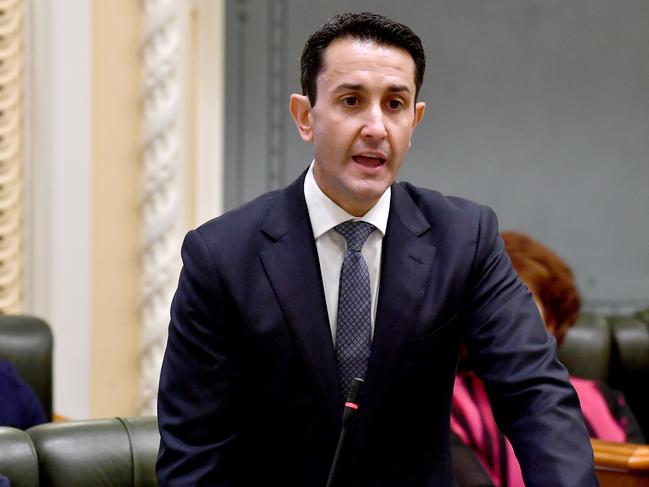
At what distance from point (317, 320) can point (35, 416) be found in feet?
3.10

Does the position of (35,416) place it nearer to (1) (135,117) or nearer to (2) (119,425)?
(2) (119,425)

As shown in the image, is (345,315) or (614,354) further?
(614,354)

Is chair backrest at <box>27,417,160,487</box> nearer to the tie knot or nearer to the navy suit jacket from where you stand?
the navy suit jacket

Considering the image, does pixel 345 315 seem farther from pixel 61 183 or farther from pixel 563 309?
pixel 61 183

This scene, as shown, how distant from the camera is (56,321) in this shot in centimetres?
288

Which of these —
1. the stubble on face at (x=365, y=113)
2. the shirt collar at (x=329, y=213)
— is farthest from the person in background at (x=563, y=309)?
the stubble on face at (x=365, y=113)

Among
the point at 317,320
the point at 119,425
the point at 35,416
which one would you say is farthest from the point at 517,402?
the point at 35,416

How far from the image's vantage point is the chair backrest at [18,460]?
163 cm

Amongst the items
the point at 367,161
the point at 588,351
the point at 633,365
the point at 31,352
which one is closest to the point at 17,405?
the point at 31,352

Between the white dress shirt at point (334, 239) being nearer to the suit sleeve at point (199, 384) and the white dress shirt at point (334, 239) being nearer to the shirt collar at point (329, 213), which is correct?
the shirt collar at point (329, 213)

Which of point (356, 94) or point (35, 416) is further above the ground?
point (356, 94)

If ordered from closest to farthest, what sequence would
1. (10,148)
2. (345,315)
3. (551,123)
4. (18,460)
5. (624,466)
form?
(345,315) → (18,460) → (624,466) → (10,148) → (551,123)

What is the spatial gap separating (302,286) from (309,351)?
82 millimetres

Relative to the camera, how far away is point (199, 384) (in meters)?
1.29
